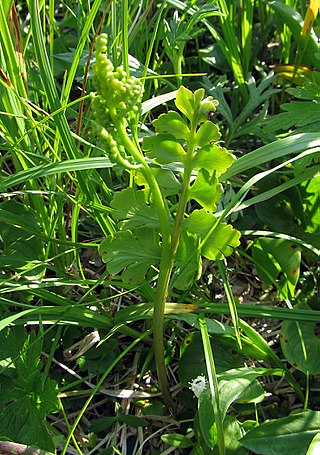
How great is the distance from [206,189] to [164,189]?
2.6 inches

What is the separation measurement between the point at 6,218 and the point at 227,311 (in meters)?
0.41

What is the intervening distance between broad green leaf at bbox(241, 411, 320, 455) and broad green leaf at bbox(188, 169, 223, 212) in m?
0.35

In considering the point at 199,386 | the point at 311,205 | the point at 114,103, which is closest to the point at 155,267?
the point at 199,386

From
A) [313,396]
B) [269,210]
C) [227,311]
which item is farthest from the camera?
[269,210]

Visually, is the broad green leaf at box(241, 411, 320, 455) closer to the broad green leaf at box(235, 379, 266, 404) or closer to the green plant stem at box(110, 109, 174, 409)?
the broad green leaf at box(235, 379, 266, 404)

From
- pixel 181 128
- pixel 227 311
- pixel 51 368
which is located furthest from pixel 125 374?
pixel 181 128

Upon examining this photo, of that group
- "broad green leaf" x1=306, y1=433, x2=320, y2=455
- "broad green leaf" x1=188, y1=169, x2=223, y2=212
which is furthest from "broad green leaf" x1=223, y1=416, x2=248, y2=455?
"broad green leaf" x1=188, y1=169, x2=223, y2=212

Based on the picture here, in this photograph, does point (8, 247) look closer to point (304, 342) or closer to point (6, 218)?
point (6, 218)

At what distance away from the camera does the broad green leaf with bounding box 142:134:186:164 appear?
876 mm

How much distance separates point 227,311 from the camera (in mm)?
1076

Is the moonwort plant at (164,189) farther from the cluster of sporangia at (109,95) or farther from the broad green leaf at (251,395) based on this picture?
the broad green leaf at (251,395)

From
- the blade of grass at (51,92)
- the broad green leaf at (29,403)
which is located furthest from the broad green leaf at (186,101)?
the broad green leaf at (29,403)

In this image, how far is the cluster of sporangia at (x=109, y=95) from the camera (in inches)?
28.7

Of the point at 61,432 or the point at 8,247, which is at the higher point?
the point at 8,247
